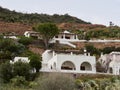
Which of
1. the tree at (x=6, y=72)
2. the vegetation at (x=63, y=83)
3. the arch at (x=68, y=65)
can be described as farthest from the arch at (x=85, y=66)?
the tree at (x=6, y=72)

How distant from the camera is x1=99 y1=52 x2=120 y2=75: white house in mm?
58394

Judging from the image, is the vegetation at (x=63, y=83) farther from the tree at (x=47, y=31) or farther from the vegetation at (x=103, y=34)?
the vegetation at (x=103, y=34)

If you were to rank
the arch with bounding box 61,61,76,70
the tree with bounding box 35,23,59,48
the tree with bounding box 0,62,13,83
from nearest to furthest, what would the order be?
the tree with bounding box 0,62,13,83 < the arch with bounding box 61,61,76,70 < the tree with bounding box 35,23,59,48

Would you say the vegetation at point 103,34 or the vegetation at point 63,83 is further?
the vegetation at point 103,34

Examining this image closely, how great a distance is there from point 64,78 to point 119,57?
2024 centimetres

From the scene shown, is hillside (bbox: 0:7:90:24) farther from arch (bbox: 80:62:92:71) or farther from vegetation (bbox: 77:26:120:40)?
arch (bbox: 80:62:92:71)

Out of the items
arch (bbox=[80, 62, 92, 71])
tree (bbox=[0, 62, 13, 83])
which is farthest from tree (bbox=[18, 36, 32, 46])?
tree (bbox=[0, 62, 13, 83])

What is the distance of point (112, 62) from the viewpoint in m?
59.8

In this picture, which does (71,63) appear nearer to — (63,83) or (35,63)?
(35,63)

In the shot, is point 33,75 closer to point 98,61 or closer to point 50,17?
point 98,61

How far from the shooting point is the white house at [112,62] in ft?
192

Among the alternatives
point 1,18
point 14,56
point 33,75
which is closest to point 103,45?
point 14,56

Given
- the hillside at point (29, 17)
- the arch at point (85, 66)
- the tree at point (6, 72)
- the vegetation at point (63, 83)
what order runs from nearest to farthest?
the vegetation at point (63, 83), the tree at point (6, 72), the arch at point (85, 66), the hillside at point (29, 17)

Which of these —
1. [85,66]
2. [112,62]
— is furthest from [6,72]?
[112,62]
